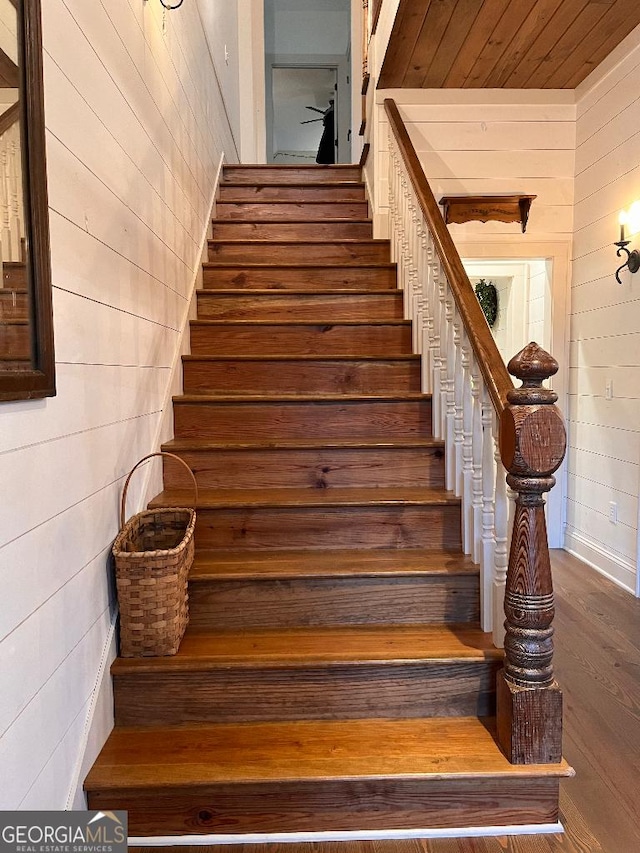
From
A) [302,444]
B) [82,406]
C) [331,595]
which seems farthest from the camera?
[302,444]

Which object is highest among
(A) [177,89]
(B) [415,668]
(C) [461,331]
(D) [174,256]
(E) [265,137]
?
(E) [265,137]

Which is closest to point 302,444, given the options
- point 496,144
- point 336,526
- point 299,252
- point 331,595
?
point 336,526

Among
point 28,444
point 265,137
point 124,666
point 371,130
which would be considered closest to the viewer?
point 28,444

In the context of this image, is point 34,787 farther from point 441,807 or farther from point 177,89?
point 177,89

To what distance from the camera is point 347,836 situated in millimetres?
1402

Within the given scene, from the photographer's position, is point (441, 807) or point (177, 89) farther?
point (177, 89)

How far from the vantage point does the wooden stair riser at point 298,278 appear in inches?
124

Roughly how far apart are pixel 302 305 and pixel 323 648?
5.97 feet

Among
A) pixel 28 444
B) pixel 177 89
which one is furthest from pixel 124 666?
pixel 177 89

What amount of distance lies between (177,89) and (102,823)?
8.67ft

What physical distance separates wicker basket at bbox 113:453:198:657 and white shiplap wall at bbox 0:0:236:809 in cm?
5

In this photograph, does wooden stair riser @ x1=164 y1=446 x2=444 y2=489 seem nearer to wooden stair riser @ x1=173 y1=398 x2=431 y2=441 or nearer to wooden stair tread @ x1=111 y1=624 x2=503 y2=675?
wooden stair riser @ x1=173 y1=398 x2=431 y2=441

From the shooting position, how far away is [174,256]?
247 centimetres

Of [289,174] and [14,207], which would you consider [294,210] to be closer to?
[289,174]
